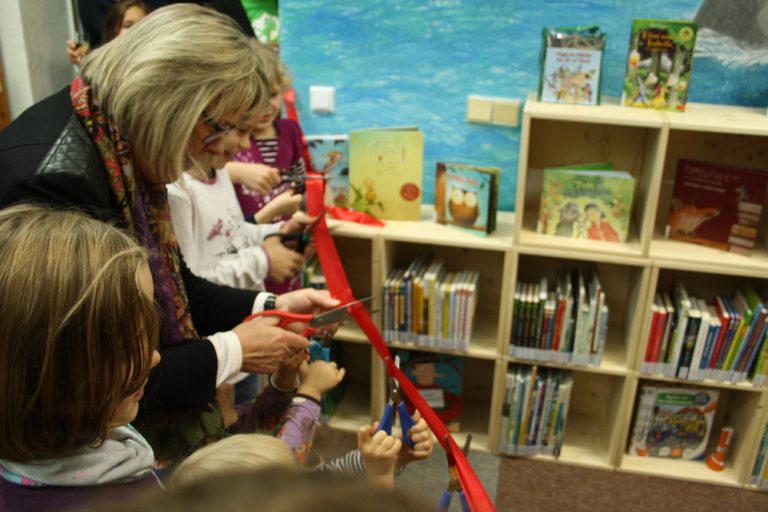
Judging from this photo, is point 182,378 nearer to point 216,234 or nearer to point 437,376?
point 216,234

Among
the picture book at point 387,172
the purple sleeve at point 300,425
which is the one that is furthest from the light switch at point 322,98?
the purple sleeve at point 300,425

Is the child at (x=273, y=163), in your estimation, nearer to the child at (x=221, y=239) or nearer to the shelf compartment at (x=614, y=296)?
the child at (x=221, y=239)

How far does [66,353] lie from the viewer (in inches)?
36.6

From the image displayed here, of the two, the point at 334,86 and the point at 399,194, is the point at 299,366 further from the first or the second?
the point at 334,86

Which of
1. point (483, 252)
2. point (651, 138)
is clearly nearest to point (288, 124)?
point (483, 252)

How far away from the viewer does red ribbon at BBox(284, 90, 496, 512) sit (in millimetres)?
1368

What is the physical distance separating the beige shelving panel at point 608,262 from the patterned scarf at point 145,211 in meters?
1.13

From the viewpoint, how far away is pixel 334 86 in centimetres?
292

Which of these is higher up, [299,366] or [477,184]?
[477,184]

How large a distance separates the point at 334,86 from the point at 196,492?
8.76 ft

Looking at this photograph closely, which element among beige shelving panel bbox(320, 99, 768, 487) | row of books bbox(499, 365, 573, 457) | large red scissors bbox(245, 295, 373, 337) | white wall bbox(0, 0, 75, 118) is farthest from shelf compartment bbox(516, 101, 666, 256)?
white wall bbox(0, 0, 75, 118)

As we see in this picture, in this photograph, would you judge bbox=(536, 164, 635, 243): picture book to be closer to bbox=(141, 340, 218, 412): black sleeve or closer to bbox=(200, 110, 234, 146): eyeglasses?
bbox=(200, 110, 234, 146): eyeglasses

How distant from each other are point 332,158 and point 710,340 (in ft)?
5.11

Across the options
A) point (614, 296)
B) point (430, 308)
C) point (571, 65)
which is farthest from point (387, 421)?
point (614, 296)
